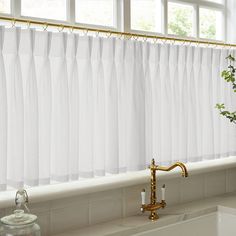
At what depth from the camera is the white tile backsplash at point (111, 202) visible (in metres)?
2.11

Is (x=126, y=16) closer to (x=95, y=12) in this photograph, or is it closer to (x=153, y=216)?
(x=95, y=12)

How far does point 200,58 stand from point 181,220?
3.22 feet

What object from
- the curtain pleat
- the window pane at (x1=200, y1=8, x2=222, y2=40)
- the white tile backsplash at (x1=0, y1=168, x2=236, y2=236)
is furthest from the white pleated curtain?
the window pane at (x1=200, y1=8, x2=222, y2=40)

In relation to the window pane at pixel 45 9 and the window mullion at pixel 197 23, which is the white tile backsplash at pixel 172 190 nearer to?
the window mullion at pixel 197 23

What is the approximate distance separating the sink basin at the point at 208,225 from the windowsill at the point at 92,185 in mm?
266

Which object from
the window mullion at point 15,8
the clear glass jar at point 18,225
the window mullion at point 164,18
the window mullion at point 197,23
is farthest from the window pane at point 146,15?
the clear glass jar at point 18,225

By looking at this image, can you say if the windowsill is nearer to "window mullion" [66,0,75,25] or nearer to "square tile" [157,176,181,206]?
"square tile" [157,176,181,206]

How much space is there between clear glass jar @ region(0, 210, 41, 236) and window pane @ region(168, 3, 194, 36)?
1585 millimetres

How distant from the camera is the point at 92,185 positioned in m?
2.19

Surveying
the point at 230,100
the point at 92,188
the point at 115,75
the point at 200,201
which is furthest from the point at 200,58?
the point at 92,188

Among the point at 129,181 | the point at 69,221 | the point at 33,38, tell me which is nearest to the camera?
the point at 33,38

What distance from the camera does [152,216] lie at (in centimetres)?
236

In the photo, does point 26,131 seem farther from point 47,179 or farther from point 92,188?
point 92,188

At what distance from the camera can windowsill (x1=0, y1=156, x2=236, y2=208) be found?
1.98 meters
